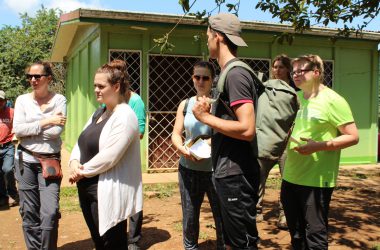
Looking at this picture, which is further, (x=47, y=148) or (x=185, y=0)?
(x=185, y=0)

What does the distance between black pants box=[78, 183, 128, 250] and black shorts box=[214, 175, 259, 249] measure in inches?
33.5

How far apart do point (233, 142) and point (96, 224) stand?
1225mm

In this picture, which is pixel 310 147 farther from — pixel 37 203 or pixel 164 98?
pixel 164 98

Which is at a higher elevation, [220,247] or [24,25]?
[24,25]

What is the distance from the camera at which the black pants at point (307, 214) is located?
3172 millimetres

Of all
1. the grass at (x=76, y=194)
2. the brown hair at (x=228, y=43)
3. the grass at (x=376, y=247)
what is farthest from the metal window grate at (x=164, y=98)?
the brown hair at (x=228, y=43)

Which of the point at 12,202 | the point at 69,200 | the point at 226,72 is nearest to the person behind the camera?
the point at 226,72

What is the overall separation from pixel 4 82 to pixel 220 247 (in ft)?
87.1

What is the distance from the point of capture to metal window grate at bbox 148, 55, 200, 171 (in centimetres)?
923

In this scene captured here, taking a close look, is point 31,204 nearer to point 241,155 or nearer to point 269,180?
point 241,155

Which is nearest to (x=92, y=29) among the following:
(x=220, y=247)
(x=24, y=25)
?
(x=220, y=247)

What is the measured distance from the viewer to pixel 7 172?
6613 millimetres

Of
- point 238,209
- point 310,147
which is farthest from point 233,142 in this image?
point 310,147

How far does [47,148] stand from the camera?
3.95 m
